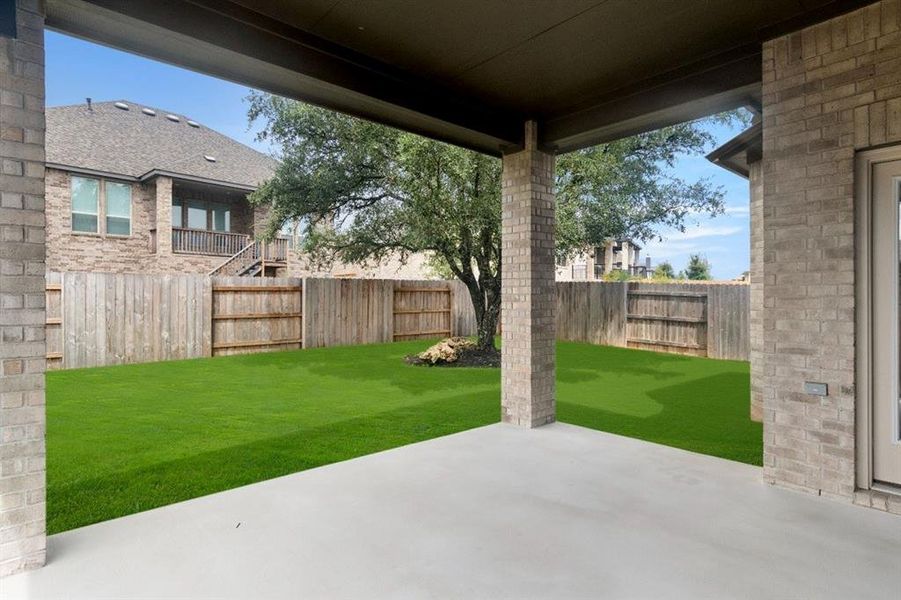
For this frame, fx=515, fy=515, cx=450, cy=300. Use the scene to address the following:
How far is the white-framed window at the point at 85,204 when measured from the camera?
13234 millimetres

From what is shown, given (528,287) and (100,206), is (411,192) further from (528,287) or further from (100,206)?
(100,206)

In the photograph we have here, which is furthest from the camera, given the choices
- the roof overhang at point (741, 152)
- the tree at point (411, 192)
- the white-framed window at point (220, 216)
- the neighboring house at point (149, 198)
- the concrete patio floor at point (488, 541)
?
the white-framed window at point (220, 216)

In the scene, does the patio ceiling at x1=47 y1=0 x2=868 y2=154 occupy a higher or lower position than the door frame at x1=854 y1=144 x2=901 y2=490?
higher

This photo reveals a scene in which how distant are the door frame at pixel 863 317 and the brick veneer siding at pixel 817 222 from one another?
5 cm

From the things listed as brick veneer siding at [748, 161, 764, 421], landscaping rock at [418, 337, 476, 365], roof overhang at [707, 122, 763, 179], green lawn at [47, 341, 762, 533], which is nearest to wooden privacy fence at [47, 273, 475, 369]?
green lawn at [47, 341, 762, 533]

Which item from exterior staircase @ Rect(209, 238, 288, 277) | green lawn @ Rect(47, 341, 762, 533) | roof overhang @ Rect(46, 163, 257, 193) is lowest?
green lawn @ Rect(47, 341, 762, 533)

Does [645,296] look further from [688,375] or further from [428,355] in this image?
[428,355]

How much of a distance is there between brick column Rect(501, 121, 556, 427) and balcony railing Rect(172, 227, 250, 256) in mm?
12567

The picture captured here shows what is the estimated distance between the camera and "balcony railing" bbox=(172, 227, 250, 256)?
14.7 m

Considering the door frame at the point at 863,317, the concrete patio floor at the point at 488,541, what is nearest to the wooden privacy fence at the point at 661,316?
the concrete patio floor at the point at 488,541

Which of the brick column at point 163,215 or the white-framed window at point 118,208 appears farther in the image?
the brick column at point 163,215

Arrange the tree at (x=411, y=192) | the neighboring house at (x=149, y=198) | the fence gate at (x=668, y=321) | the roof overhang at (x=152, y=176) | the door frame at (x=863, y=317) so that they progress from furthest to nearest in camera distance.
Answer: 1. the neighboring house at (x=149, y=198)
2. the roof overhang at (x=152, y=176)
3. the fence gate at (x=668, y=321)
4. the tree at (x=411, y=192)
5. the door frame at (x=863, y=317)

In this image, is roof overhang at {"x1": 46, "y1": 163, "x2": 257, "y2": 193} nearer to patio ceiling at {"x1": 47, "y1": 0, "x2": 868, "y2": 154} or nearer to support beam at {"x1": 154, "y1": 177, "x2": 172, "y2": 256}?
support beam at {"x1": 154, "y1": 177, "x2": 172, "y2": 256}

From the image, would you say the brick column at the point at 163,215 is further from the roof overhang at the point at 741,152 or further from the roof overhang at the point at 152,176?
the roof overhang at the point at 741,152
